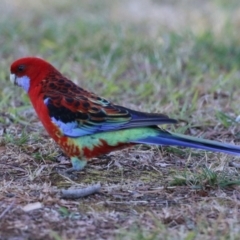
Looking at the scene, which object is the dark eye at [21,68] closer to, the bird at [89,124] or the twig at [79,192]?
the bird at [89,124]

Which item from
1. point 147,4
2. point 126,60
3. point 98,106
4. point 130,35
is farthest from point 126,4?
point 98,106

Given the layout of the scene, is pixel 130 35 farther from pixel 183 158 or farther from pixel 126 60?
pixel 183 158

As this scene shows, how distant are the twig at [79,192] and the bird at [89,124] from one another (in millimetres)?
336

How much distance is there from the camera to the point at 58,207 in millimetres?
3455

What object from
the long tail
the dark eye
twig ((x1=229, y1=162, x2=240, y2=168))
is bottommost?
twig ((x1=229, y1=162, x2=240, y2=168))

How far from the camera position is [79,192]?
3.61 m

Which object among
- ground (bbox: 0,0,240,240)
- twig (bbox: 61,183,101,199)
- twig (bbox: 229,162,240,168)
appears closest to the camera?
ground (bbox: 0,0,240,240)

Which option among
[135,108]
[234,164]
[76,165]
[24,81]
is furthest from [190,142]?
[135,108]

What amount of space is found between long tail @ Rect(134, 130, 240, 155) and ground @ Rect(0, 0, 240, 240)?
0.65ft

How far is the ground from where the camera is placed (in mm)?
3322

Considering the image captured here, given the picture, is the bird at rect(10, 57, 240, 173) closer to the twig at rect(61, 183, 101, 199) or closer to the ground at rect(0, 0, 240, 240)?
the ground at rect(0, 0, 240, 240)

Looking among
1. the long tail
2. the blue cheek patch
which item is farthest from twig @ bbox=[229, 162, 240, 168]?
the blue cheek patch

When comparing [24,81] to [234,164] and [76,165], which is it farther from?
[234,164]

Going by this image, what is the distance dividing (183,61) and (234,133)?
1.92 meters
